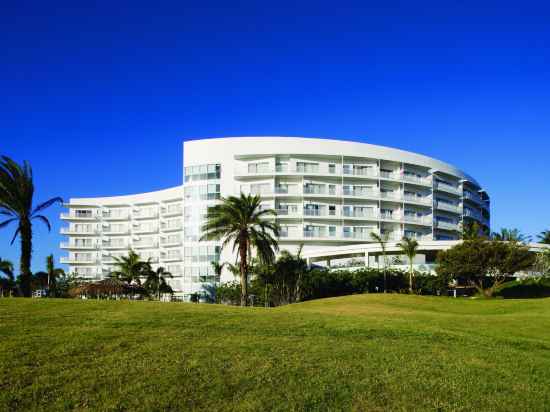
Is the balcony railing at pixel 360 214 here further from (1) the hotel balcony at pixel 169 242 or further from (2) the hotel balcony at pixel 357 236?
(1) the hotel balcony at pixel 169 242

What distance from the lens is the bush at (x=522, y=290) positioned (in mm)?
58188

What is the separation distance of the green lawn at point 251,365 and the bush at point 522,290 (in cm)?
4418

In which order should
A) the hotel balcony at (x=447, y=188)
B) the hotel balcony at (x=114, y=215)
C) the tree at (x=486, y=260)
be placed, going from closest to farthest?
the tree at (x=486, y=260), the hotel balcony at (x=447, y=188), the hotel balcony at (x=114, y=215)

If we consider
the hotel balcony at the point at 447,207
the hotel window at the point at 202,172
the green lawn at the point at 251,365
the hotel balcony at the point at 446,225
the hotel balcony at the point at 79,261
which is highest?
the hotel window at the point at 202,172

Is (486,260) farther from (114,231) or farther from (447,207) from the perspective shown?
(114,231)

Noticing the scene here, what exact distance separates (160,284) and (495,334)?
63866 mm

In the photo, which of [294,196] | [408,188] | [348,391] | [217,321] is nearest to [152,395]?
[348,391]

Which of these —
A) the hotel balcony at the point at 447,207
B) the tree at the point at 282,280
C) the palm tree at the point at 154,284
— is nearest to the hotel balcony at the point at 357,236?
the hotel balcony at the point at 447,207

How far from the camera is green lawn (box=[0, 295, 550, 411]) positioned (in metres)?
9.93

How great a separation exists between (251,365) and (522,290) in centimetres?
5425

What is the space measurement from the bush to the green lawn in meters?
44.2

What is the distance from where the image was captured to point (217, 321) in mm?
17281

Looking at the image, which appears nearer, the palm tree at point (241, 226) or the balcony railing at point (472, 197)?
the palm tree at point (241, 226)

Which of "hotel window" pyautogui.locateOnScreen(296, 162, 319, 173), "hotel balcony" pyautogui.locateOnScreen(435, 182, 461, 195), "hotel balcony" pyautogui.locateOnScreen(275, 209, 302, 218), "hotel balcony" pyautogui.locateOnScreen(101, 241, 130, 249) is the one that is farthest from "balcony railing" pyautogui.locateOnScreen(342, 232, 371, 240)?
"hotel balcony" pyautogui.locateOnScreen(101, 241, 130, 249)
